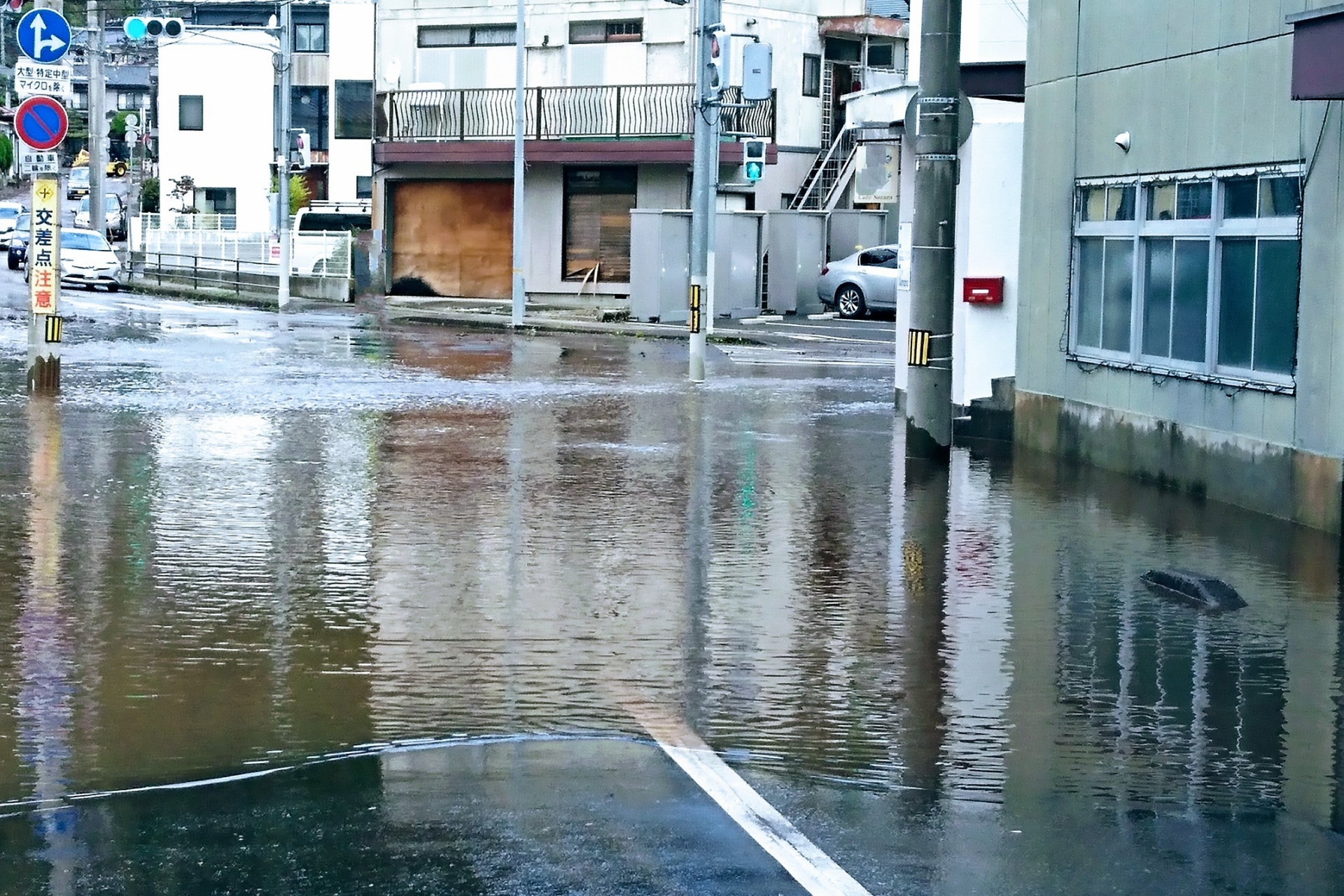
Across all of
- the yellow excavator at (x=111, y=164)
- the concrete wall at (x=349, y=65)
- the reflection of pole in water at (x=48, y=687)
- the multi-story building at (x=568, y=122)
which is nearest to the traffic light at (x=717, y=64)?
the reflection of pole in water at (x=48, y=687)

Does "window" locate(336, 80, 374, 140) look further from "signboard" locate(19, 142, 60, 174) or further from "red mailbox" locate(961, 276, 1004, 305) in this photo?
"red mailbox" locate(961, 276, 1004, 305)

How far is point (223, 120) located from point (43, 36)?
53.6 meters

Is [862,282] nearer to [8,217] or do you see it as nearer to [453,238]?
[453,238]

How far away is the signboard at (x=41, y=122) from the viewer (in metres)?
20.0

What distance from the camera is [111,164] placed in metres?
98.4

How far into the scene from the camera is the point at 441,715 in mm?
7680

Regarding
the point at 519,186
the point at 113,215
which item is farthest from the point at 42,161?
the point at 113,215

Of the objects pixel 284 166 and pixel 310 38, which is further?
pixel 310 38

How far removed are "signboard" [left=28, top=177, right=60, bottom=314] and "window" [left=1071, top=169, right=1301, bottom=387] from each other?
34.4 ft

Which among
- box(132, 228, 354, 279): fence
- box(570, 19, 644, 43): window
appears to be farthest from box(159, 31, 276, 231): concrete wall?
box(570, 19, 644, 43): window

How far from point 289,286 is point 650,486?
111ft

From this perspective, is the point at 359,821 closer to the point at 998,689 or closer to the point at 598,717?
the point at 598,717

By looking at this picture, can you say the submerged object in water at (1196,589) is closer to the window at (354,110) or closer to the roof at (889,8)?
the roof at (889,8)

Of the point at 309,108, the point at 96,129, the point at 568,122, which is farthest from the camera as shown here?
the point at 309,108
